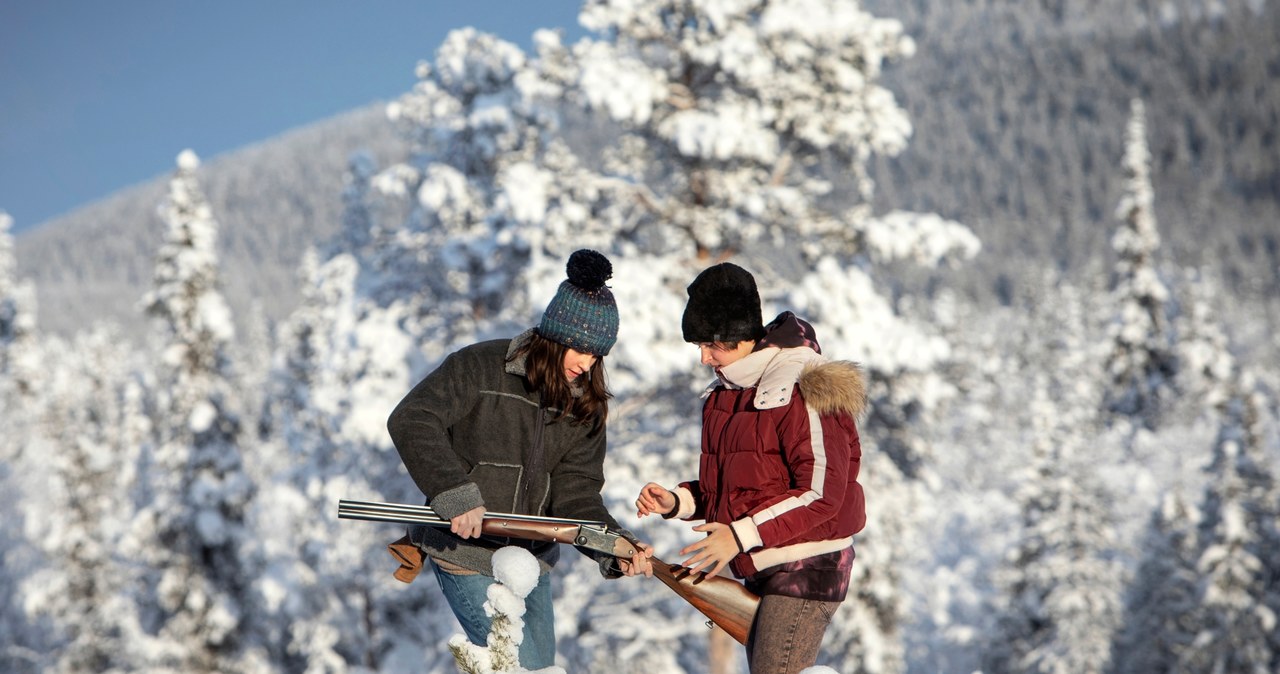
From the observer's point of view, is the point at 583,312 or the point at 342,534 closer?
the point at 583,312

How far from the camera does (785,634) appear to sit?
12.9 feet

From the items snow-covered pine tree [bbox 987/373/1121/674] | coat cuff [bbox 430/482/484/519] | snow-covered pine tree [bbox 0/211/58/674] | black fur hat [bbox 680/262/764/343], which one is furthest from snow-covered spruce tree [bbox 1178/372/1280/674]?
snow-covered pine tree [bbox 0/211/58/674]

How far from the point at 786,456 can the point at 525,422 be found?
1.01 m

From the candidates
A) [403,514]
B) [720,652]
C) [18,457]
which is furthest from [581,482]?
[18,457]

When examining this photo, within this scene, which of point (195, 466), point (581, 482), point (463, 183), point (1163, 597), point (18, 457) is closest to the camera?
point (581, 482)

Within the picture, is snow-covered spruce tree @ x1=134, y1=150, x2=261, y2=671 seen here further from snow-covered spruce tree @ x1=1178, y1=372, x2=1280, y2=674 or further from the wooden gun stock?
snow-covered spruce tree @ x1=1178, y1=372, x2=1280, y2=674

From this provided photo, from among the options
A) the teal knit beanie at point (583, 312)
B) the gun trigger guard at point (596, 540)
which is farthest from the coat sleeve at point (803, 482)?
the teal knit beanie at point (583, 312)

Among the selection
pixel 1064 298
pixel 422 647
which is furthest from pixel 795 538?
pixel 1064 298

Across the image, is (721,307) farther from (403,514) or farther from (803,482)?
(403,514)

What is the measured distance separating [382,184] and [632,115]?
6474 mm

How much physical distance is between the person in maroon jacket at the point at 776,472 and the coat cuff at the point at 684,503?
0.26 feet

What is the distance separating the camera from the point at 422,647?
22.6 metres

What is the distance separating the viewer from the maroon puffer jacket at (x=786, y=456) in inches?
151

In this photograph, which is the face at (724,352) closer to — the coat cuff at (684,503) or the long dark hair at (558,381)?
the long dark hair at (558,381)
